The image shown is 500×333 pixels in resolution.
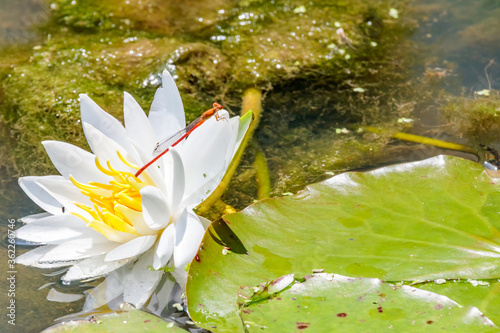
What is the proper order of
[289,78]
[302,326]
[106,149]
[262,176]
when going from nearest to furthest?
[302,326]
[106,149]
[262,176]
[289,78]

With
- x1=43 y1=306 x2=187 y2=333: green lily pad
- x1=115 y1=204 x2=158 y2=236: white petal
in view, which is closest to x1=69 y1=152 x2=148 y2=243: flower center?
x1=115 y1=204 x2=158 y2=236: white petal

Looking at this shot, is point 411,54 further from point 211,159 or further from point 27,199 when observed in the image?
point 27,199

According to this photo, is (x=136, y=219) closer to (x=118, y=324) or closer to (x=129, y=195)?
(x=129, y=195)

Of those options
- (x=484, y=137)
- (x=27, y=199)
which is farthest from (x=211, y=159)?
(x=484, y=137)

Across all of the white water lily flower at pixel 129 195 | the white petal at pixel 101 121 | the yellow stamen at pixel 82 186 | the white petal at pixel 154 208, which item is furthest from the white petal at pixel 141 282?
the white petal at pixel 101 121

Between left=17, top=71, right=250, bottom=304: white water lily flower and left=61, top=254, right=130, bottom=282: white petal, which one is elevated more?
left=17, top=71, right=250, bottom=304: white water lily flower

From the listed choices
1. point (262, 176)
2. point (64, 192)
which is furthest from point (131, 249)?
point (262, 176)

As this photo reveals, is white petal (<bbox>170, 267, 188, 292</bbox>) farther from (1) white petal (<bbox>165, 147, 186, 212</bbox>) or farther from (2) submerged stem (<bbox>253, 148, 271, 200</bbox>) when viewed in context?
(2) submerged stem (<bbox>253, 148, 271, 200</bbox>)
